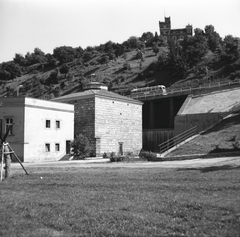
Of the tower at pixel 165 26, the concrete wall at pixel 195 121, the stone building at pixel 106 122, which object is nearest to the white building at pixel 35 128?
the stone building at pixel 106 122

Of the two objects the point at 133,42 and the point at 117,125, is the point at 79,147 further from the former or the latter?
the point at 133,42

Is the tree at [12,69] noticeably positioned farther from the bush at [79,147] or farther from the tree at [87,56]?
the bush at [79,147]

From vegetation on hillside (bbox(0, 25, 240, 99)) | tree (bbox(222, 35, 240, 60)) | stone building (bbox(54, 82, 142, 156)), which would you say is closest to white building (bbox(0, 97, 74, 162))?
stone building (bbox(54, 82, 142, 156))

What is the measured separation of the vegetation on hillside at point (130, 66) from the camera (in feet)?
285

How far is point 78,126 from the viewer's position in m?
38.9

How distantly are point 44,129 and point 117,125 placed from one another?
32.7 feet

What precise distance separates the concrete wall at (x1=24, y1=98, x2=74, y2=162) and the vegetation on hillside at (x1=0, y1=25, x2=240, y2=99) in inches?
1389

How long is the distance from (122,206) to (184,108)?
1580 inches

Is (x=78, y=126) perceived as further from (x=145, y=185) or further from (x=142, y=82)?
(x=142, y=82)

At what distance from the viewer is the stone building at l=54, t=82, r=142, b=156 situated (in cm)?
3784

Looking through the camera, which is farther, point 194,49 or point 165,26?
point 165,26

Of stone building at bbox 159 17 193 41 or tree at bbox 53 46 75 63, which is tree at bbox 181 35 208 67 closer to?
tree at bbox 53 46 75 63

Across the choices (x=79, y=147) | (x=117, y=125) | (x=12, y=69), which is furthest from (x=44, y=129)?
(x=12, y=69)

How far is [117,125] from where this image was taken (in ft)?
134
